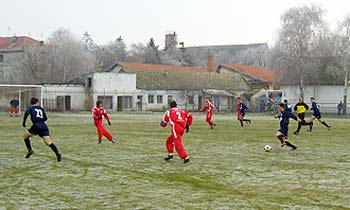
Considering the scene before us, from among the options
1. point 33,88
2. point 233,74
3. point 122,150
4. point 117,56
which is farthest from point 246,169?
point 117,56

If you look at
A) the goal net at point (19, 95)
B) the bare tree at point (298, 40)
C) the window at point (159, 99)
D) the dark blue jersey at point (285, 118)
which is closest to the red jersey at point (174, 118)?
the dark blue jersey at point (285, 118)

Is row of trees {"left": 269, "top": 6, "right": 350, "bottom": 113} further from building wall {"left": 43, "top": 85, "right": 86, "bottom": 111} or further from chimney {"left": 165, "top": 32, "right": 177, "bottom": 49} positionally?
chimney {"left": 165, "top": 32, "right": 177, "bottom": 49}

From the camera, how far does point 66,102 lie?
202ft

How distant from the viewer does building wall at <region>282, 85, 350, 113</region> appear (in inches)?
2372

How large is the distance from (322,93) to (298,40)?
7.71 meters

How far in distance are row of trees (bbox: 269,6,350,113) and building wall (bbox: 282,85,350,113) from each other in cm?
179

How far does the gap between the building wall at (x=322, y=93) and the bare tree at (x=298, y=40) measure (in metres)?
2.99

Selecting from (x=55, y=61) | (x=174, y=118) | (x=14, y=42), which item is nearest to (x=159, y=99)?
(x=55, y=61)

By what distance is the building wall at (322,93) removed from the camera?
60250mm

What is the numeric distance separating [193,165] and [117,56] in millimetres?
108610

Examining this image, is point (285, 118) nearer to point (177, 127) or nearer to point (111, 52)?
point (177, 127)

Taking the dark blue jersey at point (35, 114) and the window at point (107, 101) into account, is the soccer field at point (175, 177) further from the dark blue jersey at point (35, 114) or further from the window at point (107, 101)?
the window at point (107, 101)

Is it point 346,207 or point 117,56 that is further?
point 117,56

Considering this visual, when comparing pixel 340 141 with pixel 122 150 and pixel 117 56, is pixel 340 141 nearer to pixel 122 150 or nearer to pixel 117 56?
pixel 122 150
